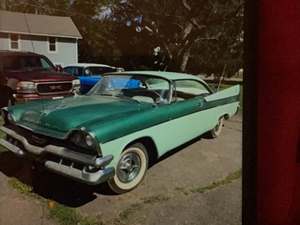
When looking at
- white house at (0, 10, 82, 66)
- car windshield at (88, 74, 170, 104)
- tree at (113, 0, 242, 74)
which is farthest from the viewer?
car windshield at (88, 74, 170, 104)

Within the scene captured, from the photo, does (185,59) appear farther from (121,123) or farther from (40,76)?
(40,76)

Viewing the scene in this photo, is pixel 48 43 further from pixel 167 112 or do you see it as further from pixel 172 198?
pixel 172 198

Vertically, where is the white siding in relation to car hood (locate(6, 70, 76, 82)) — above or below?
above

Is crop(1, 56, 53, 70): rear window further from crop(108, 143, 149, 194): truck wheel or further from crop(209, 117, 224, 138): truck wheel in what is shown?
crop(209, 117, 224, 138): truck wheel

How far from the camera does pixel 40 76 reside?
1.15 metres

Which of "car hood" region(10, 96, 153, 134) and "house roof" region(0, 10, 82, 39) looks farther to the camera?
"car hood" region(10, 96, 153, 134)

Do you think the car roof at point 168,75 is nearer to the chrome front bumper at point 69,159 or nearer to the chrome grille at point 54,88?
the chrome grille at point 54,88

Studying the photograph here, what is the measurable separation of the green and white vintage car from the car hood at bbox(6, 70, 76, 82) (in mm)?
79

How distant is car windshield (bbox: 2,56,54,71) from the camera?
3.66 feet

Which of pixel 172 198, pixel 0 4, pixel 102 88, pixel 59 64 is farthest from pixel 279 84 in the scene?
pixel 0 4

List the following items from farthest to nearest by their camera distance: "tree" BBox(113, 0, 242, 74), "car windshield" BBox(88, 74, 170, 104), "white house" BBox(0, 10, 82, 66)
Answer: "car windshield" BBox(88, 74, 170, 104), "white house" BBox(0, 10, 82, 66), "tree" BBox(113, 0, 242, 74)

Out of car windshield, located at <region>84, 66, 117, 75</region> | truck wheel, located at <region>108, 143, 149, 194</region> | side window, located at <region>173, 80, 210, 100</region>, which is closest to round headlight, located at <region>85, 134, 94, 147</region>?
truck wheel, located at <region>108, 143, 149, 194</region>

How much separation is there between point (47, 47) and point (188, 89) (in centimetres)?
50

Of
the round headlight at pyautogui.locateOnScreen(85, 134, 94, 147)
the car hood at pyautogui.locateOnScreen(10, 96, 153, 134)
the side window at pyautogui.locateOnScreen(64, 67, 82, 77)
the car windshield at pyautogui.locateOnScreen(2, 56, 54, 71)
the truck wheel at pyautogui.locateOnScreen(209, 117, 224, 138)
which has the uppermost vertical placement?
the car windshield at pyautogui.locateOnScreen(2, 56, 54, 71)
